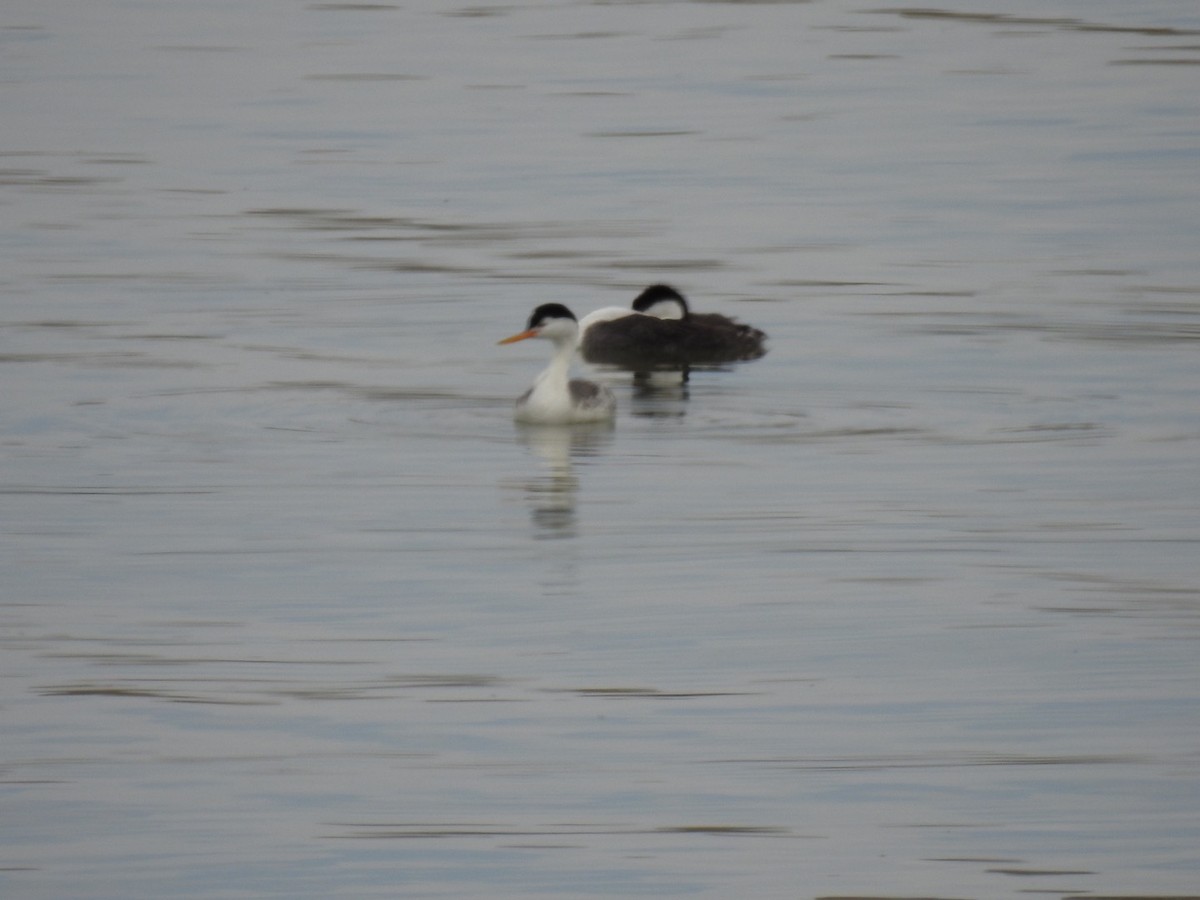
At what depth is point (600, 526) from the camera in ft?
36.1

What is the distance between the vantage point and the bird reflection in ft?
36.2

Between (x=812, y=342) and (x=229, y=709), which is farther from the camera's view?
(x=812, y=342)

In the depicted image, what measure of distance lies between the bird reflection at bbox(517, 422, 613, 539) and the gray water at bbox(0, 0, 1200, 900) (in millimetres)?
48

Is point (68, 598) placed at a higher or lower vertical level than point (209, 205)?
lower

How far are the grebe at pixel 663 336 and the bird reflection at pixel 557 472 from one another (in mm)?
2548

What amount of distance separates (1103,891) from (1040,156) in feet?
62.3

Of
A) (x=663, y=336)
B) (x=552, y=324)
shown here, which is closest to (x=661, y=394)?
(x=552, y=324)

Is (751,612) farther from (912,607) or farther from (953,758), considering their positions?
(953,758)

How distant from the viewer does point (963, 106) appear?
96.7ft

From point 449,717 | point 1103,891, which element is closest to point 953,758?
point 1103,891

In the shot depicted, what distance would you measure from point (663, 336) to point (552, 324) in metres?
2.49

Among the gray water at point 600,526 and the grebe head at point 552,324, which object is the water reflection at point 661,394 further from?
the grebe head at point 552,324

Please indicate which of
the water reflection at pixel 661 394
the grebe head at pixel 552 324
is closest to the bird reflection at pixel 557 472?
the water reflection at pixel 661 394

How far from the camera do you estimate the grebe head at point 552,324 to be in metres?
14.5
